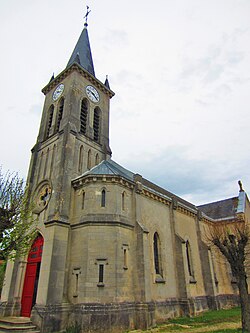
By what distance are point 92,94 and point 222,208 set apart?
22.8 metres

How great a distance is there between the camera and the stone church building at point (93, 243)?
1449 cm

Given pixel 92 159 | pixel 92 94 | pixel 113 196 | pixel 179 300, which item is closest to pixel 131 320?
pixel 179 300

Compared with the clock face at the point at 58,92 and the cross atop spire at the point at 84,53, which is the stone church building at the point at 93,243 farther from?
the cross atop spire at the point at 84,53

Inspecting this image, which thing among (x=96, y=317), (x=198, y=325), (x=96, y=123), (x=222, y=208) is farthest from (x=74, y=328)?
(x=222, y=208)

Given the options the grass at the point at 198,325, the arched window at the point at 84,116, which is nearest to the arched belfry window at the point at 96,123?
the arched window at the point at 84,116

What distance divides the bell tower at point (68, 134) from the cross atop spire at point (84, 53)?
151mm

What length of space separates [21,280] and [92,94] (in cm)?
1716

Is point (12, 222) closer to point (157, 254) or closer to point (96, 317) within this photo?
point (96, 317)

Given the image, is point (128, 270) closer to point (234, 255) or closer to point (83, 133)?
point (234, 255)

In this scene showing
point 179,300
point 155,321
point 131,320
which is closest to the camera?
point 131,320

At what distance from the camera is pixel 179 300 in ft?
63.0

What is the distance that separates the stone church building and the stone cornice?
0.10 meters

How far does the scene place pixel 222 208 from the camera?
3431cm

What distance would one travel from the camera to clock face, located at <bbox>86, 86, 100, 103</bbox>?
2449cm
